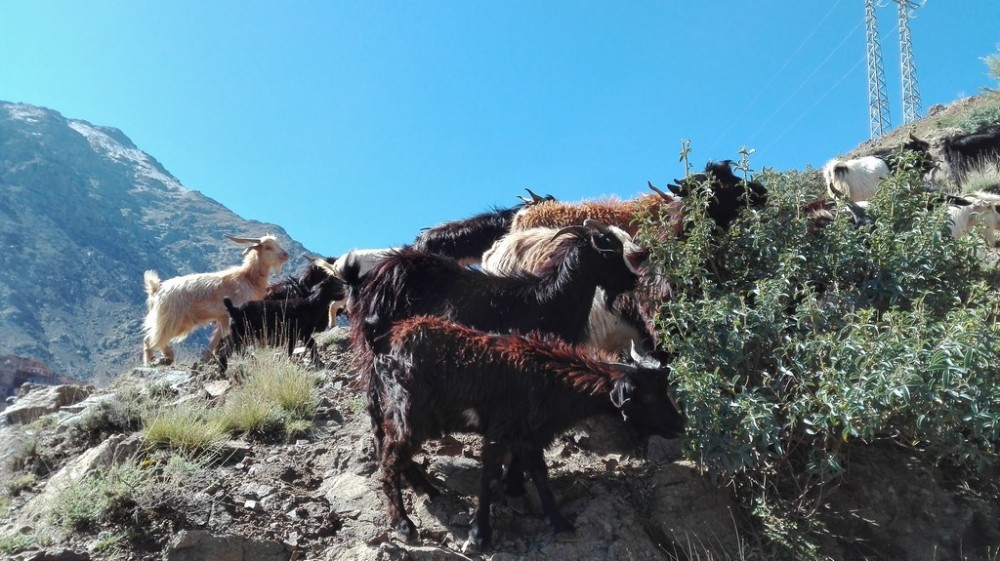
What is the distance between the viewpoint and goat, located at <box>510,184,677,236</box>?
31.8 ft

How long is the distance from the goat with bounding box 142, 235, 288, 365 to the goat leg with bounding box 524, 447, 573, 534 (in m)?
7.12

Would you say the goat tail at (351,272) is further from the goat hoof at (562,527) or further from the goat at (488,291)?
the goat hoof at (562,527)

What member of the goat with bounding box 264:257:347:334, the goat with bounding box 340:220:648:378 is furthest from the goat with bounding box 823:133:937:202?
the goat with bounding box 264:257:347:334

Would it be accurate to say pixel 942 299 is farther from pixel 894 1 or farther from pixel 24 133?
pixel 24 133

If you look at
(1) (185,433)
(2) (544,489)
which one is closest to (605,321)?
(2) (544,489)

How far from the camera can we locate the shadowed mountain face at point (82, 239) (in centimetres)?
5938

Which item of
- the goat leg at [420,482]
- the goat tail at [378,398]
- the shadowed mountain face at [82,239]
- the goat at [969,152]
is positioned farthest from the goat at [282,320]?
the shadowed mountain face at [82,239]

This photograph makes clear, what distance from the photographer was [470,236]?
11.5 meters

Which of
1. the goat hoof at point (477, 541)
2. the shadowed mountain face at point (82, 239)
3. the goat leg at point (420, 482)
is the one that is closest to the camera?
the goat hoof at point (477, 541)

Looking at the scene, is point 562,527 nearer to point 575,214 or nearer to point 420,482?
point 420,482

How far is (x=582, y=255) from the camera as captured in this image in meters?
6.74

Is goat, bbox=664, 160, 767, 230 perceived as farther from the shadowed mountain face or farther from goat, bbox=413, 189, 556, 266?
the shadowed mountain face

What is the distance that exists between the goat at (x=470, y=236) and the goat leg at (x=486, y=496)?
6469 millimetres

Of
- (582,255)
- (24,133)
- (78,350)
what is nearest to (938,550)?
(582,255)
